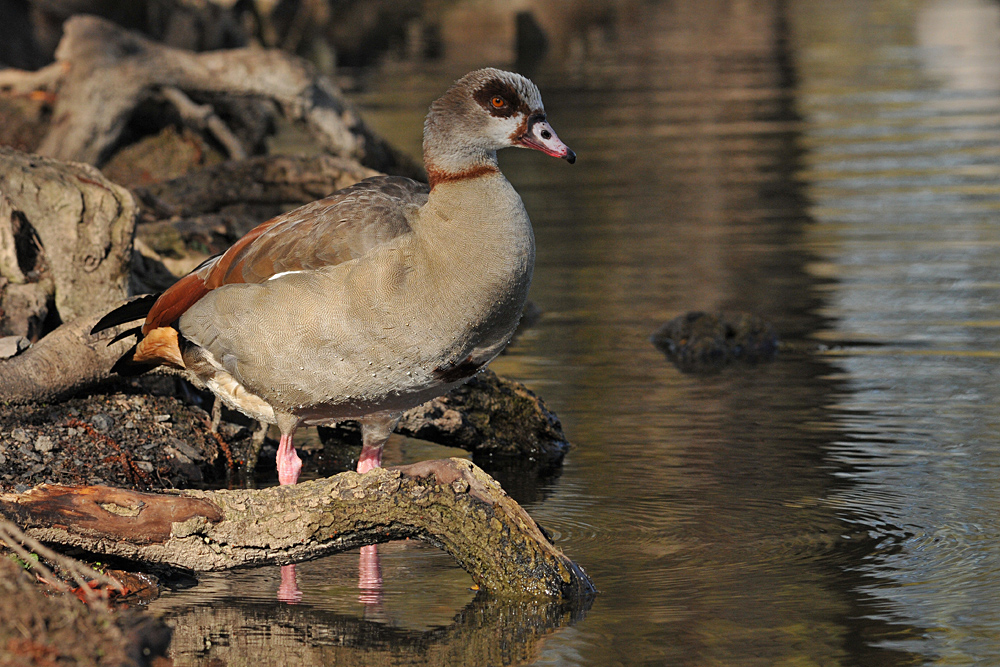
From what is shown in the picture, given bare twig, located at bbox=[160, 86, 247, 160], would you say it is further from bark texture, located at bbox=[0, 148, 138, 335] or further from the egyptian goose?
the egyptian goose

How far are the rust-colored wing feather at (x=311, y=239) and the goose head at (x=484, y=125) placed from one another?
0.35 meters

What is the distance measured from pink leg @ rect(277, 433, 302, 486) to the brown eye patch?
2142 millimetres

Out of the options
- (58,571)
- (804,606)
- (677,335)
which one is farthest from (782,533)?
(677,335)

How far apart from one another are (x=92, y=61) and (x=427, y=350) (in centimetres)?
1048

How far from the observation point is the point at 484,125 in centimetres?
657

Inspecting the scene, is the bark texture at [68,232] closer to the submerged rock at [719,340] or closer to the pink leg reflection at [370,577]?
the pink leg reflection at [370,577]

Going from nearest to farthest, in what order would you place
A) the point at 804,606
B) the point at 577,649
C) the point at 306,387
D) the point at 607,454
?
the point at 577,649
the point at 804,606
the point at 306,387
the point at 607,454

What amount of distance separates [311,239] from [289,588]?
5.52 feet

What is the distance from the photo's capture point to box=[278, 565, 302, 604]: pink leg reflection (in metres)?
6.44

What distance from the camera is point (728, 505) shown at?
300 inches

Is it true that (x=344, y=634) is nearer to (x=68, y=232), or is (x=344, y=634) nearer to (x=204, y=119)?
(x=68, y=232)

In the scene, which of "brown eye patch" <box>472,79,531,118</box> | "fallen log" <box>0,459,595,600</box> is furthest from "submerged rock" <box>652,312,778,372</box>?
"fallen log" <box>0,459,595,600</box>

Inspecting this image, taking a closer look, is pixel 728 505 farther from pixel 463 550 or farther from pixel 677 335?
pixel 677 335

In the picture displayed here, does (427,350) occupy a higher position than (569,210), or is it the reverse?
(427,350)
